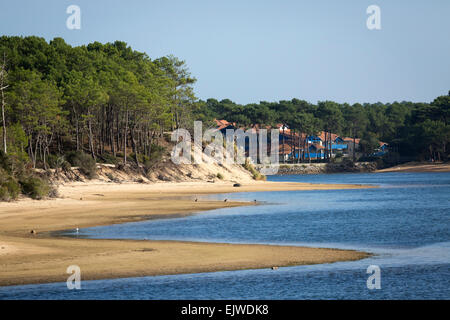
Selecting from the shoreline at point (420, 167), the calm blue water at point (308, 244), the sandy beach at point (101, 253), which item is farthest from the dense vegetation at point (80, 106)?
the shoreline at point (420, 167)

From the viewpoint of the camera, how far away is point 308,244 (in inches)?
1221

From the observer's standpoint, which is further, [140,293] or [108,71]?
[108,71]

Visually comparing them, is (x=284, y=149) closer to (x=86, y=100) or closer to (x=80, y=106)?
(x=80, y=106)

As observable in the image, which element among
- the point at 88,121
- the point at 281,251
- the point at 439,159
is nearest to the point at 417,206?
the point at 281,251

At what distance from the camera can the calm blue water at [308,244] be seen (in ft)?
66.3

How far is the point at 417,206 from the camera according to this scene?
55.2 meters

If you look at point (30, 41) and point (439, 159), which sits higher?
point (30, 41)

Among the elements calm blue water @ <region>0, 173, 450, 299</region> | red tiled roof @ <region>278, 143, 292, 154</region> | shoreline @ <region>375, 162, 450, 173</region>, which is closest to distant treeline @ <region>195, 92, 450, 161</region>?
shoreline @ <region>375, 162, 450, 173</region>

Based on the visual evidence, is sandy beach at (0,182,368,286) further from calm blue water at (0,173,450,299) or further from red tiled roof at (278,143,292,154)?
red tiled roof at (278,143,292,154)

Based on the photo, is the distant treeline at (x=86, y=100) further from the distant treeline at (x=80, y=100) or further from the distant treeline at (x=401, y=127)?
the distant treeline at (x=401, y=127)

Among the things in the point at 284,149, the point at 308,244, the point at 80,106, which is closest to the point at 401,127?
the point at 284,149

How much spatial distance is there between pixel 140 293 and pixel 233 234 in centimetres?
1494

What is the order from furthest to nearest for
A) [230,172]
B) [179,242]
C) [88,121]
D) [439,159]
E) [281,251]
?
[439,159], [230,172], [88,121], [179,242], [281,251]

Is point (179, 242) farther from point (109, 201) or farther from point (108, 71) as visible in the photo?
point (108, 71)
